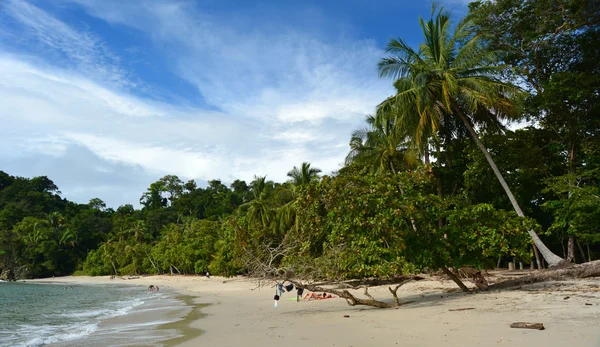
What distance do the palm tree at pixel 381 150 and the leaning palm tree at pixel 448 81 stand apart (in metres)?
4.24

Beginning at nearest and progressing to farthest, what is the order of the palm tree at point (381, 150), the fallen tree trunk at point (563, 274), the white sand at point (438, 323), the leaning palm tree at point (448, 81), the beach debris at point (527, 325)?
the white sand at point (438, 323) < the beach debris at point (527, 325) < the fallen tree trunk at point (563, 274) < the leaning palm tree at point (448, 81) < the palm tree at point (381, 150)

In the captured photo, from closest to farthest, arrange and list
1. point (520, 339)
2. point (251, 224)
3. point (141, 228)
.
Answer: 1. point (520, 339)
2. point (251, 224)
3. point (141, 228)

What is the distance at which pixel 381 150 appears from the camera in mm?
24484

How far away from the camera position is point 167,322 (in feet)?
41.5

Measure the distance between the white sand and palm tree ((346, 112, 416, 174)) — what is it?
11.3m

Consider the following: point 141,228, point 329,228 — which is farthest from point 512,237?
point 141,228

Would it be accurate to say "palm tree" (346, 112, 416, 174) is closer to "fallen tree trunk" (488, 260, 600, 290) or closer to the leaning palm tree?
the leaning palm tree

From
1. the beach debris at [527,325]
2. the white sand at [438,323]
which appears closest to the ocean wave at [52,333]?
the white sand at [438,323]

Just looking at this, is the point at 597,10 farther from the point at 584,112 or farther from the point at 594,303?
the point at 594,303

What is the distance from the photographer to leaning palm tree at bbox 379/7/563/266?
15953mm

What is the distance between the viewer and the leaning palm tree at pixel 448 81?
1595cm

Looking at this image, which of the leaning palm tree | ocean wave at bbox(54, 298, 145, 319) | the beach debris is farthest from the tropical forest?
ocean wave at bbox(54, 298, 145, 319)

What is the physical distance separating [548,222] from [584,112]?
10.7 metres

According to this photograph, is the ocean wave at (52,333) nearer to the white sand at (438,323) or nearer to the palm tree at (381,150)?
the white sand at (438,323)
